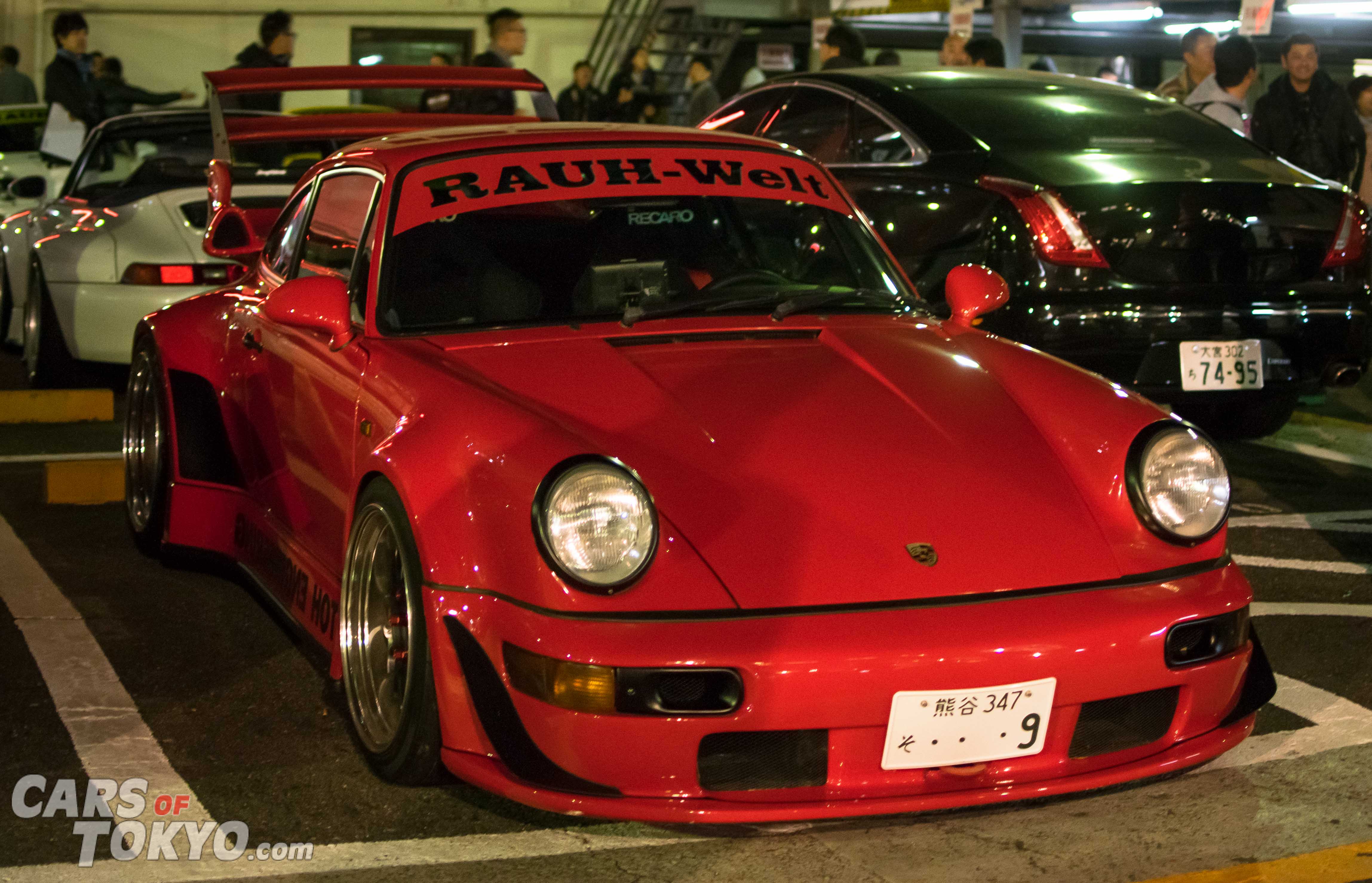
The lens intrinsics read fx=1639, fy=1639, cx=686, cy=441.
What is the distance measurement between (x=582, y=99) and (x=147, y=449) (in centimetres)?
907

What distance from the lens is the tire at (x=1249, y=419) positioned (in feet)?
23.1

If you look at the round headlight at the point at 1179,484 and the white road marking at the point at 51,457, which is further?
the white road marking at the point at 51,457

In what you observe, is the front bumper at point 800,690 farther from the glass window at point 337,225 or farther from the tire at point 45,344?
the tire at point 45,344

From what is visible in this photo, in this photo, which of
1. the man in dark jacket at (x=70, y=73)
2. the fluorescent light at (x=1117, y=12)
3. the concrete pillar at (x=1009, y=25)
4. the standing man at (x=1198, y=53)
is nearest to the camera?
the standing man at (x=1198, y=53)

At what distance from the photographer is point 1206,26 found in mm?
16391

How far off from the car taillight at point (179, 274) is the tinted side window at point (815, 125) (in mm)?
2540

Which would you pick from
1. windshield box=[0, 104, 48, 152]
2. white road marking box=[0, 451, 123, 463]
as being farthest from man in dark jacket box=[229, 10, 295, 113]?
windshield box=[0, 104, 48, 152]

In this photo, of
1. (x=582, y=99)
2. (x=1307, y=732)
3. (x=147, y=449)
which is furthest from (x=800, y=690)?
(x=582, y=99)

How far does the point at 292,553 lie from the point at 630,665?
1686 millimetres

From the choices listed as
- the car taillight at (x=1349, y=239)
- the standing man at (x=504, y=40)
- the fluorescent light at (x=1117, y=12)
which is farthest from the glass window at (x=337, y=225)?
the fluorescent light at (x=1117, y=12)

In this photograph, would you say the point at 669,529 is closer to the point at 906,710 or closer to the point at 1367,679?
the point at 906,710

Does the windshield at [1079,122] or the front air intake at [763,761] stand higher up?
the windshield at [1079,122]

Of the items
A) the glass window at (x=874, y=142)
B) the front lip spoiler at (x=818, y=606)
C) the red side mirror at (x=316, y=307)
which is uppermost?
the glass window at (x=874, y=142)

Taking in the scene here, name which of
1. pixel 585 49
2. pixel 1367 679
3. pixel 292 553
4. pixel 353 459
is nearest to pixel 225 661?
pixel 292 553
